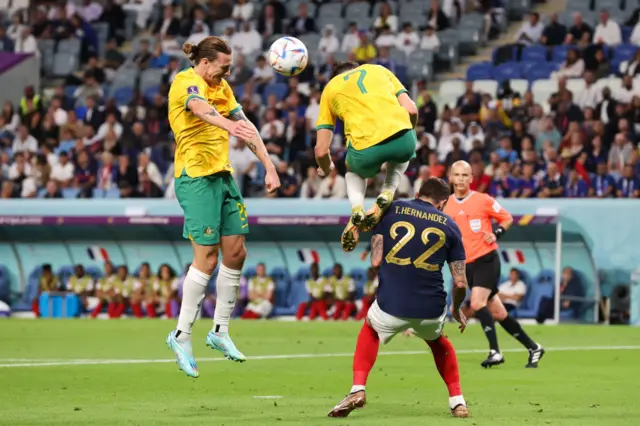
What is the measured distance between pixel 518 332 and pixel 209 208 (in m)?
5.53

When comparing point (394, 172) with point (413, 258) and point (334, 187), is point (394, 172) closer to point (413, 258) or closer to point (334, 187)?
point (413, 258)

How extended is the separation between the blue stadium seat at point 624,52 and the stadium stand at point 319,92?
0.09ft

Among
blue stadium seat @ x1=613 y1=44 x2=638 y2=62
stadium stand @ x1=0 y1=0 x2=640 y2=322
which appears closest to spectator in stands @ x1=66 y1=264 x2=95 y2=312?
stadium stand @ x1=0 y1=0 x2=640 y2=322

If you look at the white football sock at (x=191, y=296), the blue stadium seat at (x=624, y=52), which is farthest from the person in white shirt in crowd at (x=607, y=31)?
the white football sock at (x=191, y=296)

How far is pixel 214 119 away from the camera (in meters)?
9.88

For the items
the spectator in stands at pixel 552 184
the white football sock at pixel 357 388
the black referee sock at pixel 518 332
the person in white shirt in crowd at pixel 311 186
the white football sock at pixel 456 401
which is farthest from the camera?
the person in white shirt in crowd at pixel 311 186

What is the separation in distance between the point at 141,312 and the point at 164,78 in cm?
810

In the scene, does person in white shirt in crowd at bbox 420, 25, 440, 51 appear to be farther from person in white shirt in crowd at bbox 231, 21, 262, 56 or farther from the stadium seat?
person in white shirt in crowd at bbox 231, 21, 262, 56

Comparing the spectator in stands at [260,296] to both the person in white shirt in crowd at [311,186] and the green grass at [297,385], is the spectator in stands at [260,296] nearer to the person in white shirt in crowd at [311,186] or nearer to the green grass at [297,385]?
the person in white shirt in crowd at [311,186]

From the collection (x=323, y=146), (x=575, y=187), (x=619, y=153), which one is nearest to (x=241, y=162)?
(x=575, y=187)

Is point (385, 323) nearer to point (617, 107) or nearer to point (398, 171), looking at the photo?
point (398, 171)

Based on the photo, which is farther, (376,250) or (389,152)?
(389,152)

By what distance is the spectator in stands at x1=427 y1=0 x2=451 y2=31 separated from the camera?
3106cm

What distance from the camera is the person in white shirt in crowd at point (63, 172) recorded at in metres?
27.9
